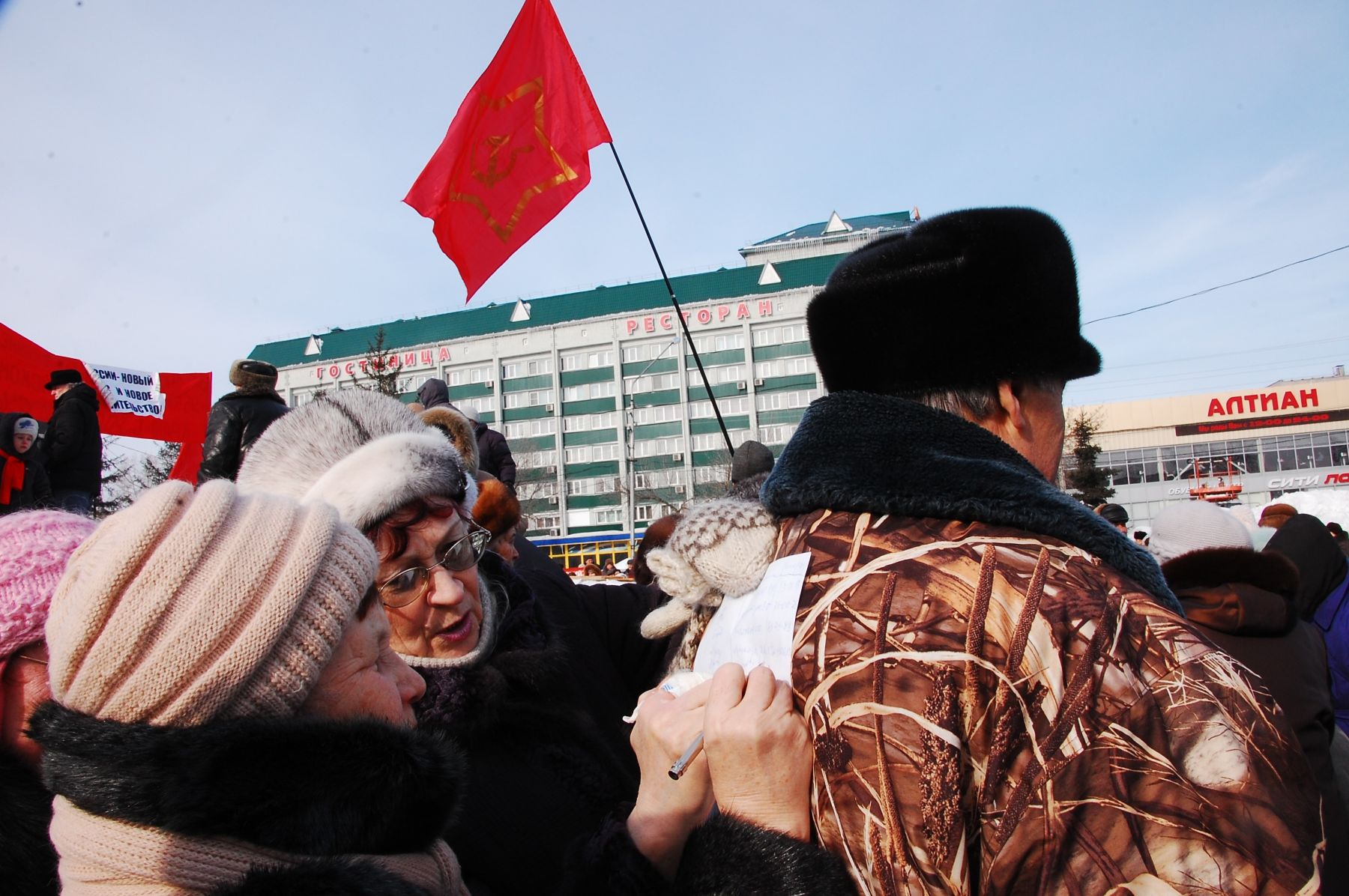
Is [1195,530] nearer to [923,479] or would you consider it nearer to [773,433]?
[923,479]

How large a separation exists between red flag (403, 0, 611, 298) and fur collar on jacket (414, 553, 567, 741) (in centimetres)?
273

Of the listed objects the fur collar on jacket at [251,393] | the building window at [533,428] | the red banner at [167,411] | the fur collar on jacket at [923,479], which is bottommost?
the fur collar on jacket at [923,479]

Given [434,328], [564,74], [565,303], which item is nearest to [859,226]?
[565,303]

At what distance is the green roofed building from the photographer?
63625mm

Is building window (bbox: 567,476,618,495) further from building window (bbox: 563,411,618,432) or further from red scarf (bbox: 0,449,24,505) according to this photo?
red scarf (bbox: 0,449,24,505)

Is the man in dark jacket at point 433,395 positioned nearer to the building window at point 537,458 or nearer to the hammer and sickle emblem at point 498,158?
the hammer and sickle emblem at point 498,158

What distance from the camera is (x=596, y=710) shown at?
2.36m

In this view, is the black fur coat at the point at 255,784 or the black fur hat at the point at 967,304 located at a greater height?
the black fur hat at the point at 967,304

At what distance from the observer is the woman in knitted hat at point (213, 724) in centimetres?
108

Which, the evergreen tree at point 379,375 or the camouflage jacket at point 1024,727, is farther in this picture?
the evergreen tree at point 379,375

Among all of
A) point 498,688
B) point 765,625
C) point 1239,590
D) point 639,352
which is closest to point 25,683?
point 498,688

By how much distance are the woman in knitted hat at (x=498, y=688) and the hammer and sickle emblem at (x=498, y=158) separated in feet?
9.24

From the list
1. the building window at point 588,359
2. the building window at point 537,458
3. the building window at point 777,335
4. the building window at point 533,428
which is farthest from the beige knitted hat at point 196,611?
the building window at point 533,428

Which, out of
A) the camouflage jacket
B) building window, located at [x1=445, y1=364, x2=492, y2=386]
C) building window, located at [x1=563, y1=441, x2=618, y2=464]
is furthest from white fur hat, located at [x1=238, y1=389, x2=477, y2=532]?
building window, located at [x1=445, y1=364, x2=492, y2=386]
